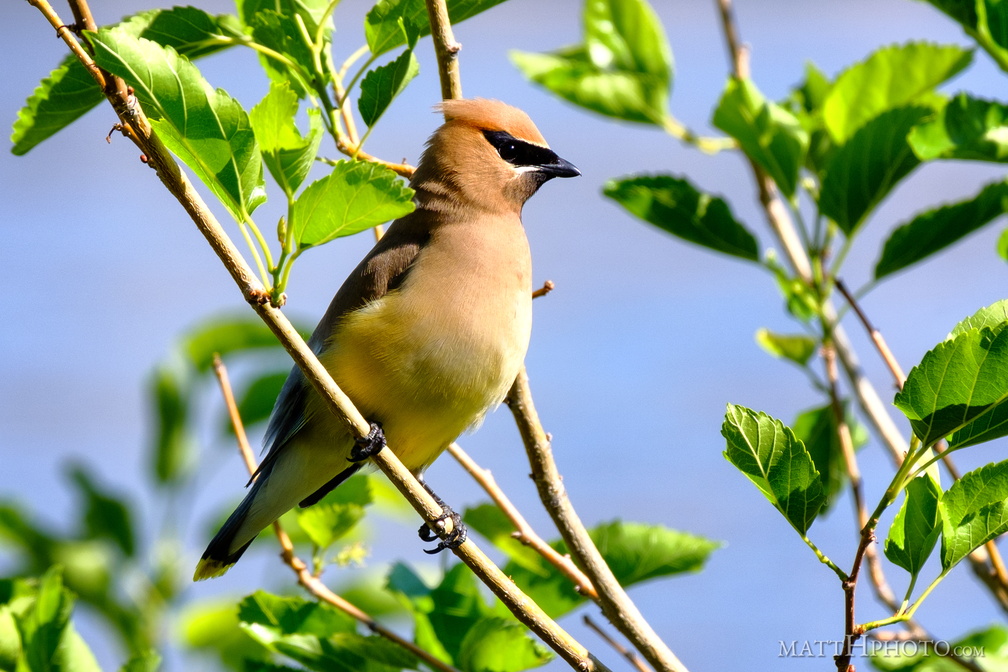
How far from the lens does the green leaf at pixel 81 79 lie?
2.23 m

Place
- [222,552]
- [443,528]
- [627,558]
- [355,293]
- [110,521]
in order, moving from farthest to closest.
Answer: [110,521]
[222,552]
[355,293]
[627,558]
[443,528]

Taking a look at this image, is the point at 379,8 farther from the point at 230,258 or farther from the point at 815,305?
the point at 815,305

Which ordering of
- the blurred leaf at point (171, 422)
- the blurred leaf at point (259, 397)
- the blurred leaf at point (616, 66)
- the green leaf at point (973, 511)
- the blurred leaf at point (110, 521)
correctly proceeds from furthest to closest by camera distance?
the blurred leaf at point (171, 422) < the blurred leaf at point (110, 521) < the blurred leaf at point (259, 397) < the blurred leaf at point (616, 66) < the green leaf at point (973, 511)

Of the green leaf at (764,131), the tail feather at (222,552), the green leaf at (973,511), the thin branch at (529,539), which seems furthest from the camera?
the tail feather at (222,552)

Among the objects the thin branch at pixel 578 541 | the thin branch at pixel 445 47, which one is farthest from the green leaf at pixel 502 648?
the thin branch at pixel 445 47

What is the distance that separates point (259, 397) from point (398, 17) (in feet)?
4.91

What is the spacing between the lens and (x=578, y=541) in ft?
7.43

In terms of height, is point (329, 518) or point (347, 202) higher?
point (347, 202)

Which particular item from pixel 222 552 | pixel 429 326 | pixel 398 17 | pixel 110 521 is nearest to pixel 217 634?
pixel 222 552

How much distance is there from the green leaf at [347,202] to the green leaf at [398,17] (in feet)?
2.23

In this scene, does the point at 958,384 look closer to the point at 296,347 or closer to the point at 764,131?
the point at 296,347

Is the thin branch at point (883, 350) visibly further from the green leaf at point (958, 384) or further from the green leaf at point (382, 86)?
the green leaf at point (382, 86)

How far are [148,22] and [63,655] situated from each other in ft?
4.32

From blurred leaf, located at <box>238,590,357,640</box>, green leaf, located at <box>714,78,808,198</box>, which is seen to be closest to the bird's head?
green leaf, located at <box>714,78,808,198</box>
